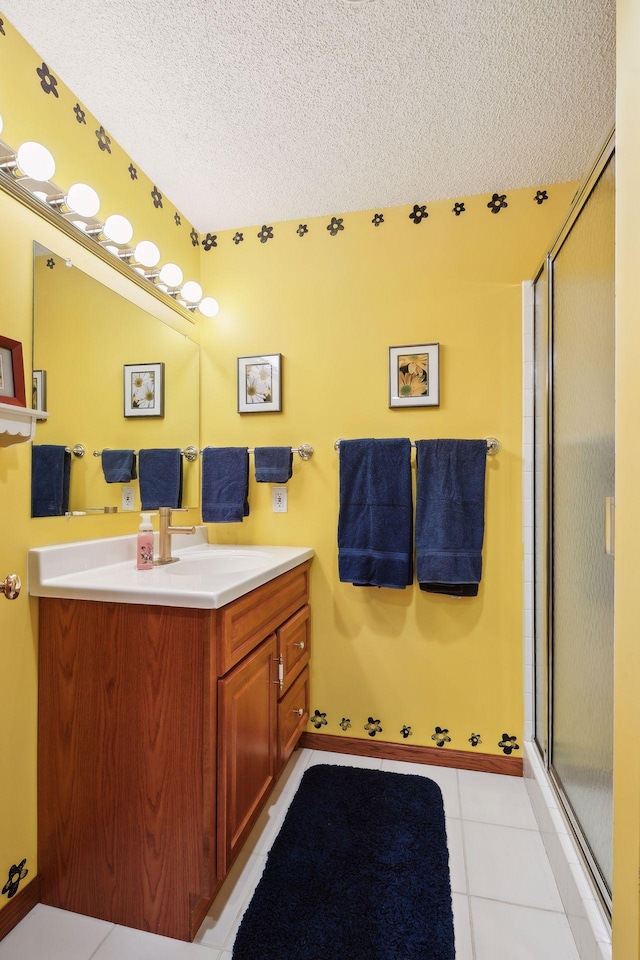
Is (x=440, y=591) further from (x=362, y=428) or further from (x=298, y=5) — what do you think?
(x=298, y=5)

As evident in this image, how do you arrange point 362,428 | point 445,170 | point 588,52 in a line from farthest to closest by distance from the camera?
point 362,428 → point 445,170 → point 588,52

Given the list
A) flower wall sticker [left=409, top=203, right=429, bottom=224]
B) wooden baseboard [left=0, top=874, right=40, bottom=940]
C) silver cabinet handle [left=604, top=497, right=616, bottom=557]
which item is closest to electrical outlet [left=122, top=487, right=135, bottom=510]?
wooden baseboard [left=0, top=874, right=40, bottom=940]

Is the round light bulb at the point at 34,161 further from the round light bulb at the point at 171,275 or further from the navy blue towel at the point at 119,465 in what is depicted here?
the navy blue towel at the point at 119,465

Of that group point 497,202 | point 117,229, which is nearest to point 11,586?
point 117,229

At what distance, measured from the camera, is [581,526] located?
1307mm

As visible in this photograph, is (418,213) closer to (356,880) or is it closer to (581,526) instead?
(581,526)

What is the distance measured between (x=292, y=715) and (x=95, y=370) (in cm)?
140

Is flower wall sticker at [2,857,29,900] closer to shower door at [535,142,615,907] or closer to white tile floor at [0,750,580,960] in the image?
white tile floor at [0,750,580,960]

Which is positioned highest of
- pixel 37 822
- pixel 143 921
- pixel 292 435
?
pixel 292 435

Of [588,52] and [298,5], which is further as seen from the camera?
[588,52]

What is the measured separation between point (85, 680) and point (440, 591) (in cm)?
123

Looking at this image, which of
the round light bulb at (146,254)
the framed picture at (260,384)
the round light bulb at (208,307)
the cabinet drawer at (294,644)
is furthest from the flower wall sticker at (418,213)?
the cabinet drawer at (294,644)

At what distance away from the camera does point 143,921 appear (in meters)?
1.16

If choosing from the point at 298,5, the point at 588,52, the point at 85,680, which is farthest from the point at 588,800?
the point at 298,5
